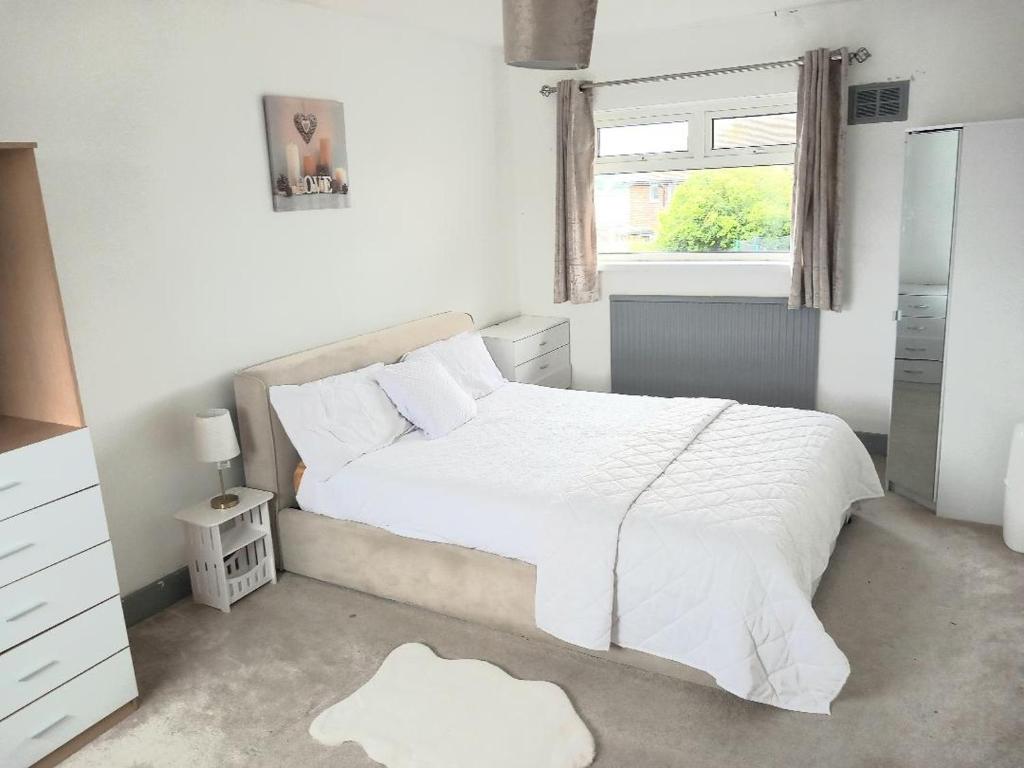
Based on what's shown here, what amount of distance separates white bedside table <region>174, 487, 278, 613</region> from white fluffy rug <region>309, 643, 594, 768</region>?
0.85 metres

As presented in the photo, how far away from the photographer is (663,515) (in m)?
2.66

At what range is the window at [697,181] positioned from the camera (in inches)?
189

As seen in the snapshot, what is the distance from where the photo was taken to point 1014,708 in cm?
247

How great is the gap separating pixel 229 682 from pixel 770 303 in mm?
3588

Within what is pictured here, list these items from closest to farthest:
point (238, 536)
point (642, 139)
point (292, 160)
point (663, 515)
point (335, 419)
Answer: point (663, 515) < point (238, 536) < point (335, 419) < point (292, 160) < point (642, 139)

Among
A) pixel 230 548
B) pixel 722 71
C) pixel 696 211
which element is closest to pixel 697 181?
pixel 696 211

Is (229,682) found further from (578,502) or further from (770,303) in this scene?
(770,303)

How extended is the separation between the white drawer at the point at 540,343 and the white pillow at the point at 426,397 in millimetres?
1036

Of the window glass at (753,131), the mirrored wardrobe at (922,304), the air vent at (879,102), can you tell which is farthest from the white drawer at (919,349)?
the window glass at (753,131)

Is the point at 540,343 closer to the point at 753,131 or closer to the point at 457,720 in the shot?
the point at 753,131

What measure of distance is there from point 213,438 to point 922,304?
3185mm

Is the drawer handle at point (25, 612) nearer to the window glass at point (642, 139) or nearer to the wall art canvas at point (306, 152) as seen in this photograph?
the wall art canvas at point (306, 152)

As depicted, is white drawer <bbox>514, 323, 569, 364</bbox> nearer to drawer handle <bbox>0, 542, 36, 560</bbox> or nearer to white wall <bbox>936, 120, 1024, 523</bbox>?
white wall <bbox>936, 120, 1024, 523</bbox>

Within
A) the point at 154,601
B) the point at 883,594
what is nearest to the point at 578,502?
the point at 883,594
